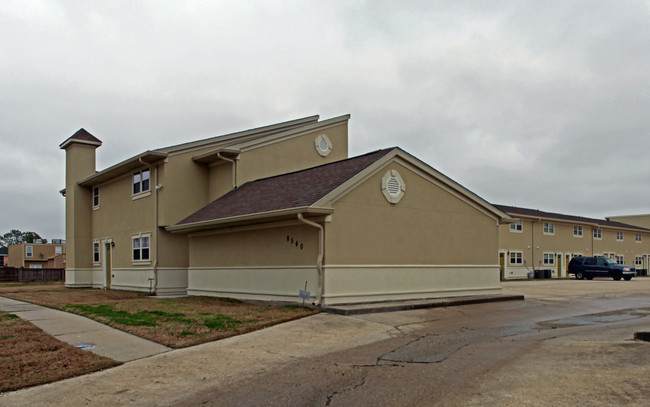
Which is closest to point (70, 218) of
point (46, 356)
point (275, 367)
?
point (46, 356)

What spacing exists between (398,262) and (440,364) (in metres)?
8.08

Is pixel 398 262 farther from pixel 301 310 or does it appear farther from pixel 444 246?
pixel 301 310

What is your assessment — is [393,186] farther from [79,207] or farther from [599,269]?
[599,269]

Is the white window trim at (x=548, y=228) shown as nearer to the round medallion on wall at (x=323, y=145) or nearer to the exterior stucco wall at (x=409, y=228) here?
the round medallion on wall at (x=323, y=145)

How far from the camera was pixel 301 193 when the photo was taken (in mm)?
15695

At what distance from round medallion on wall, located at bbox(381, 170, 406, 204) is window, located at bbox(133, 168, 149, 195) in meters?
11.1

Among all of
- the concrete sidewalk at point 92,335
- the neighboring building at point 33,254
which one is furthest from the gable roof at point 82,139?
the neighboring building at point 33,254

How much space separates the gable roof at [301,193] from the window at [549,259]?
2417 cm

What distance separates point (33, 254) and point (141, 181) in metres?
61.8

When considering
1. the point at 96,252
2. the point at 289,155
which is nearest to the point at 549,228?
the point at 289,155

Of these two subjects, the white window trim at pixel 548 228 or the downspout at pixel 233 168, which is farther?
the white window trim at pixel 548 228

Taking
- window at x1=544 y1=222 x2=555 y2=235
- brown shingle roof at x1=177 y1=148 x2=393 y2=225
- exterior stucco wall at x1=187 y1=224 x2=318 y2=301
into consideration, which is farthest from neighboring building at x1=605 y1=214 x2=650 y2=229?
exterior stucco wall at x1=187 y1=224 x2=318 y2=301

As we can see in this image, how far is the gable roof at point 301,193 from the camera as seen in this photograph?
14419 millimetres

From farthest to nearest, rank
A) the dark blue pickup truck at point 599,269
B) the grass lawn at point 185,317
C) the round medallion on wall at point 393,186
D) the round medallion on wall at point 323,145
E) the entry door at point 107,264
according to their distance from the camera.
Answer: the dark blue pickup truck at point 599,269
the entry door at point 107,264
the round medallion on wall at point 323,145
the round medallion on wall at point 393,186
the grass lawn at point 185,317
